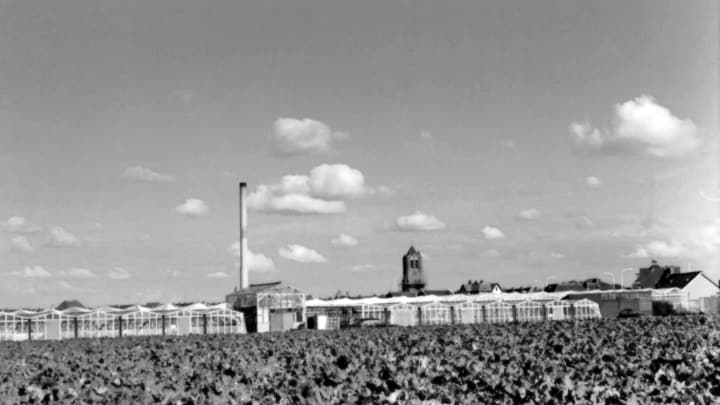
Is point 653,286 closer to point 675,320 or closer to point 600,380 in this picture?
point 675,320

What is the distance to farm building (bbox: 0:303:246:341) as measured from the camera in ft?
221

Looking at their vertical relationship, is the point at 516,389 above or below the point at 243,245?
below

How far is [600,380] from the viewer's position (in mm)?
15773

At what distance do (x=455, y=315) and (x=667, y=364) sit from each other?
63586mm

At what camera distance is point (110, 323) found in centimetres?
7112

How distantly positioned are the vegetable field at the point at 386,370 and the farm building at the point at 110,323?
115ft

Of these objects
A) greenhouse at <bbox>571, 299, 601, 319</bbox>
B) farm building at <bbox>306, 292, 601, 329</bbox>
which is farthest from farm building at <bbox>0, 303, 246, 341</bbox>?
greenhouse at <bbox>571, 299, 601, 319</bbox>

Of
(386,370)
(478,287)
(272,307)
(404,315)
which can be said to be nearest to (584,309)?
(404,315)

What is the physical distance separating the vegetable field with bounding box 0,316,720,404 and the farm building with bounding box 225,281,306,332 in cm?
4325

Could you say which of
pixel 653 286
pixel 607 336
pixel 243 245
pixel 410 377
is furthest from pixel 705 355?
pixel 653 286

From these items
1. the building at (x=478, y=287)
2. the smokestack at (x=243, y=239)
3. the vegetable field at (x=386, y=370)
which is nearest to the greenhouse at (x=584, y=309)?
the smokestack at (x=243, y=239)

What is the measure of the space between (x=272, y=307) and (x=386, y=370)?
2468 inches

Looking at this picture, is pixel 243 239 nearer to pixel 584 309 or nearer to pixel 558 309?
pixel 558 309

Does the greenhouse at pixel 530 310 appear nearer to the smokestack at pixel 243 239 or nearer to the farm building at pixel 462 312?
the farm building at pixel 462 312
